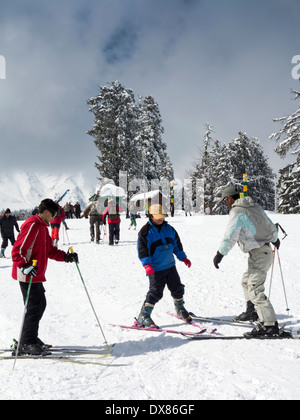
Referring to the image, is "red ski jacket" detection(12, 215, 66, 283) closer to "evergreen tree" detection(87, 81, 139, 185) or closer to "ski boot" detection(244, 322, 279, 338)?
"ski boot" detection(244, 322, 279, 338)

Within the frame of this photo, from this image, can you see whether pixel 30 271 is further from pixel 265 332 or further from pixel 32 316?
pixel 265 332

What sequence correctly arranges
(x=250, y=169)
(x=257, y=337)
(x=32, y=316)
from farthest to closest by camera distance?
(x=250, y=169) → (x=257, y=337) → (x=32, y=316)

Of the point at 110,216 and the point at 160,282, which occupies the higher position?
the point at 110,216

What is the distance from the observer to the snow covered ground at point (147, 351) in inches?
103

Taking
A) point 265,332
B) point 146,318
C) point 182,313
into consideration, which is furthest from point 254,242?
point 146,318

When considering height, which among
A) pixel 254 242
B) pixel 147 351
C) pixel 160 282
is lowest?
pixel 147 351

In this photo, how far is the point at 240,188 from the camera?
39.4 metres

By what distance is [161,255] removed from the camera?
4293mm

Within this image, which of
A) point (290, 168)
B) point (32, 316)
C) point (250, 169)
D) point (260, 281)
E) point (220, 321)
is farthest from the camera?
point (250, 169)

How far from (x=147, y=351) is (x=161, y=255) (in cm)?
129

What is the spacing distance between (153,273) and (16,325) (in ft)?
7.47

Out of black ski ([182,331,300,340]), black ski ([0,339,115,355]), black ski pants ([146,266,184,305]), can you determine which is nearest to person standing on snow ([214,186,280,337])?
black ski ([182,331,300,340])
